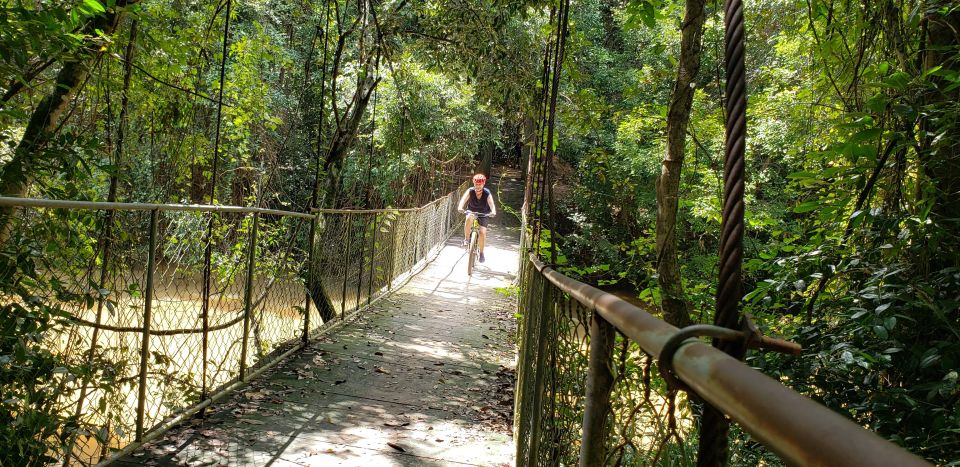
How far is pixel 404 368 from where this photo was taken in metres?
5.02

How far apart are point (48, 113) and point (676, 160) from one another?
3631mm

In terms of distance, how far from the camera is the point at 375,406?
4066 millimetres

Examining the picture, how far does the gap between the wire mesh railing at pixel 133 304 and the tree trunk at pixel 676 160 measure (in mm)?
2408

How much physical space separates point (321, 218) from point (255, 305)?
6.74 feet

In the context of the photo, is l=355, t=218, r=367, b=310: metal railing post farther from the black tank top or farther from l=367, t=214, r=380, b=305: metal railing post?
the black tank top

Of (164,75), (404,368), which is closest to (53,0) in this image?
(164,75)

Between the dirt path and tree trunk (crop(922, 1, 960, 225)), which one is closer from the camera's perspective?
tree trunk (crop(922, 1, 960, 225))

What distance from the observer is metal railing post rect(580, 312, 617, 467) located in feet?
3.95

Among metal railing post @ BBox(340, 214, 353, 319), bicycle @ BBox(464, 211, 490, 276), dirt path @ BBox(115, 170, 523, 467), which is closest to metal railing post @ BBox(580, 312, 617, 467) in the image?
dirt path @ BBox(115, 170, 523, 467)

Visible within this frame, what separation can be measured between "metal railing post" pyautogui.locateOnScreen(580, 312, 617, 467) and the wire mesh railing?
6.00 ft

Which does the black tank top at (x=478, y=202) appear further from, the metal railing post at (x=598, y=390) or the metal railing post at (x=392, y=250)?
the metal railing post at (x=598, y=390)

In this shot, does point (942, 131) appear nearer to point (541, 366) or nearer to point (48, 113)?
point (541, 366)

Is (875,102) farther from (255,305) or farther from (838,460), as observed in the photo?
(255,305)

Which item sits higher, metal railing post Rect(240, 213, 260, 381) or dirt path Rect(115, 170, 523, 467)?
metal railing post Rect(240, 213, 260, 381)
